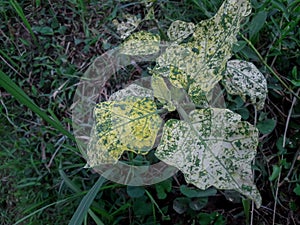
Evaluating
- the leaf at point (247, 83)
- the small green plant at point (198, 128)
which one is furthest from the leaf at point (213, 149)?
the leaf at point (247, 83)

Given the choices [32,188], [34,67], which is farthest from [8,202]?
[34,67]

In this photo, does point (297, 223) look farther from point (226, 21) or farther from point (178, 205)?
point (226, 21)

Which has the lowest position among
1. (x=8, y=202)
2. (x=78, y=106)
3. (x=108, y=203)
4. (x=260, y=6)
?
(x=8, y=202)

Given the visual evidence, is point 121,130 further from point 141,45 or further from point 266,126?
point 266,126

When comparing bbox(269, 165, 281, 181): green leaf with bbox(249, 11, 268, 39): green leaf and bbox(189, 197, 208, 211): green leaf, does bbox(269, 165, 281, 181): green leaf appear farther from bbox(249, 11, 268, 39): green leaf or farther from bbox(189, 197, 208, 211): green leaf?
bbox(249, 11, 268, 39): green leaf

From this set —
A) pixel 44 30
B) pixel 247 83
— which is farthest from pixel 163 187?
pixel 44 30

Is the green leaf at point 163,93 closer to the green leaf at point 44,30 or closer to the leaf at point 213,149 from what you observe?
the leaf at point 213,149
